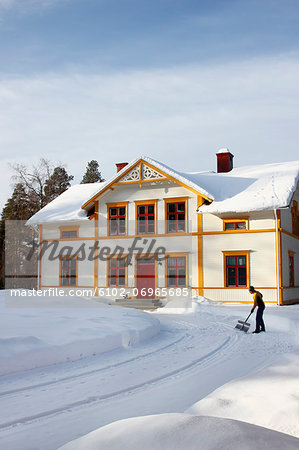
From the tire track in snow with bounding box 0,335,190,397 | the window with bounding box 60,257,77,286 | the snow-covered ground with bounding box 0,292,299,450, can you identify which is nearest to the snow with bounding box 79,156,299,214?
the window with bounding box 60,257,77,286

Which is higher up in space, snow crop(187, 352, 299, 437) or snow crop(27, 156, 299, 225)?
snow crop(27, 156, 299, 225)

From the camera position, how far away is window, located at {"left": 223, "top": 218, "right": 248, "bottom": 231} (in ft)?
74.4

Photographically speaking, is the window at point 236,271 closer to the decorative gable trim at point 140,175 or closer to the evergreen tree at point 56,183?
the decorative gable trim at point 140,175

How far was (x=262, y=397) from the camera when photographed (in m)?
5.04

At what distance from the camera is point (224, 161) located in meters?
30.2

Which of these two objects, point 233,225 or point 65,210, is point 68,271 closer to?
point 65,210

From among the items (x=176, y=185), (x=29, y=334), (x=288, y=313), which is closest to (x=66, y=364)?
(x=29, y=334)

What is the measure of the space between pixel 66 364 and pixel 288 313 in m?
11.8

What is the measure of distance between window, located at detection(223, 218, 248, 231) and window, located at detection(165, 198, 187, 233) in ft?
7.35

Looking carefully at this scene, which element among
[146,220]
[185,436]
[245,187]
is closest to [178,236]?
[146,220]

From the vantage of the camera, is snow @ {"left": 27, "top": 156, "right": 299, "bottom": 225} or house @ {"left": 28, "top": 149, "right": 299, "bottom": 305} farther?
house @ {"left": 28, "top": 149, "right": 299, "bottom": 305}

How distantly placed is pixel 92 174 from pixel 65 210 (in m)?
30.0

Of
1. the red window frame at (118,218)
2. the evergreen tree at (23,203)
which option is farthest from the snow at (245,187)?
the evergreen tree at (23,203)

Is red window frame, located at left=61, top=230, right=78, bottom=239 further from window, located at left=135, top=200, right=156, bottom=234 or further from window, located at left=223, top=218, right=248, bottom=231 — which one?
window, located at left=223, top=218, right=248, bottom=231
